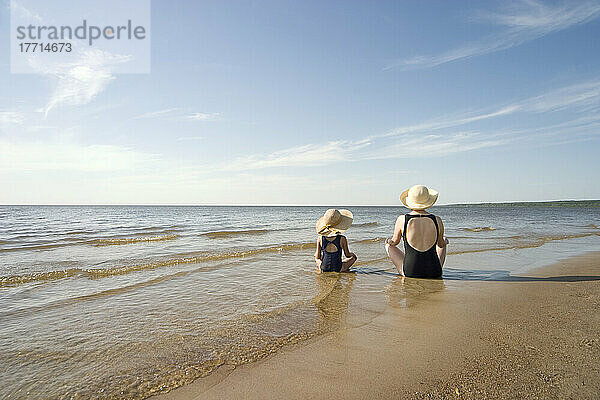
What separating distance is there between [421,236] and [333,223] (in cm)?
181

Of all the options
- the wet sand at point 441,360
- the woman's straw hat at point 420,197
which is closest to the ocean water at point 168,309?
the wet sand at point 441,360

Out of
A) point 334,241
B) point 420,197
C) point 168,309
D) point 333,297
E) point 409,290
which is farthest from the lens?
point 334,241

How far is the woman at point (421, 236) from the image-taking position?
674 cm

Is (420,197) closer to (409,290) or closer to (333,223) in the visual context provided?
(409,290)

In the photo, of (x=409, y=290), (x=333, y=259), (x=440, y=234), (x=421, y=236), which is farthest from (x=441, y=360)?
(x=333, y=259)

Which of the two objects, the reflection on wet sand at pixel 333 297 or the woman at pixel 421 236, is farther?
→ the woman at pixel 421 236

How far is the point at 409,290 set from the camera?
6297 mm

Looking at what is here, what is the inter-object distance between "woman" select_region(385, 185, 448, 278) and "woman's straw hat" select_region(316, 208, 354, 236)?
1.05 m

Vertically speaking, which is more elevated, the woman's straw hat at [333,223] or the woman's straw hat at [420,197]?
the woman's straw hat at [420,197]

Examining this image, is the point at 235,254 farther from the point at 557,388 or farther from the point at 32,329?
the point at 557,388

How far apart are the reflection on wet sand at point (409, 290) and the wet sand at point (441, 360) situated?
1.00 ft

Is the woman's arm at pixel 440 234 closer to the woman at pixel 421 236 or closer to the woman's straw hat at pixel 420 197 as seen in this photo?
the woman at pixel 421 236

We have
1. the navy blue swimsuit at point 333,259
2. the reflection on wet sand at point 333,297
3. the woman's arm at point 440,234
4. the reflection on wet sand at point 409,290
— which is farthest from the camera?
the navy blue swimsuit at point 333,259

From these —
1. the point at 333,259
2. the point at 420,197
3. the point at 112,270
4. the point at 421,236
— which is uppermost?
the point at 420,197
